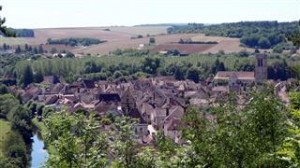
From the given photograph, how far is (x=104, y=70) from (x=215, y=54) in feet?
79.6

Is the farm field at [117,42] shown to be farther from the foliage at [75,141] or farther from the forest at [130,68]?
the foliage at [75,141]

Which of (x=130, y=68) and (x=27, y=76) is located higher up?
(x=130, y=68)

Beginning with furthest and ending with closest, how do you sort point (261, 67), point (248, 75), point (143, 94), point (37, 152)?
point (248, 75) → point (261, 67) → point (143, 94) → point (37, 152)

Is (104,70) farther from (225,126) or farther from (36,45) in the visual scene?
(225,126)

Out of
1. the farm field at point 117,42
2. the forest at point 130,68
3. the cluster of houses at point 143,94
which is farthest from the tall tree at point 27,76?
the farm field at point 117,42

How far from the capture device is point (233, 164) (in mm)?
9539

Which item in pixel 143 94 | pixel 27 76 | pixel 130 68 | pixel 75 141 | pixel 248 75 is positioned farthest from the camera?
pixel 130 68

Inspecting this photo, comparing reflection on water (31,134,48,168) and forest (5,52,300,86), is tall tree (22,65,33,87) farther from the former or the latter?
reflection on water (31,134,48,168)

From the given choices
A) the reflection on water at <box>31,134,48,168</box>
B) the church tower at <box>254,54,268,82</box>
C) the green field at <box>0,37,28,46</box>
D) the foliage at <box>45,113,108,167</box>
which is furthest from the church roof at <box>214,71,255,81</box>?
the foliage at <box>45,113,108,167</box>

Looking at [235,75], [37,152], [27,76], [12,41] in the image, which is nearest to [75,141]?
[37,152]

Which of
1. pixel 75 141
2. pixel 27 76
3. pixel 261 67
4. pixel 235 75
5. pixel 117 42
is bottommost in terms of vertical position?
pixel 27 76

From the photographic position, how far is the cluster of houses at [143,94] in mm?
51500

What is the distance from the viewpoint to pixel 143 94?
2574 inches

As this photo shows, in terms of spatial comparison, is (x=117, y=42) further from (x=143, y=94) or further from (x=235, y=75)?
(x=143, y=94)
